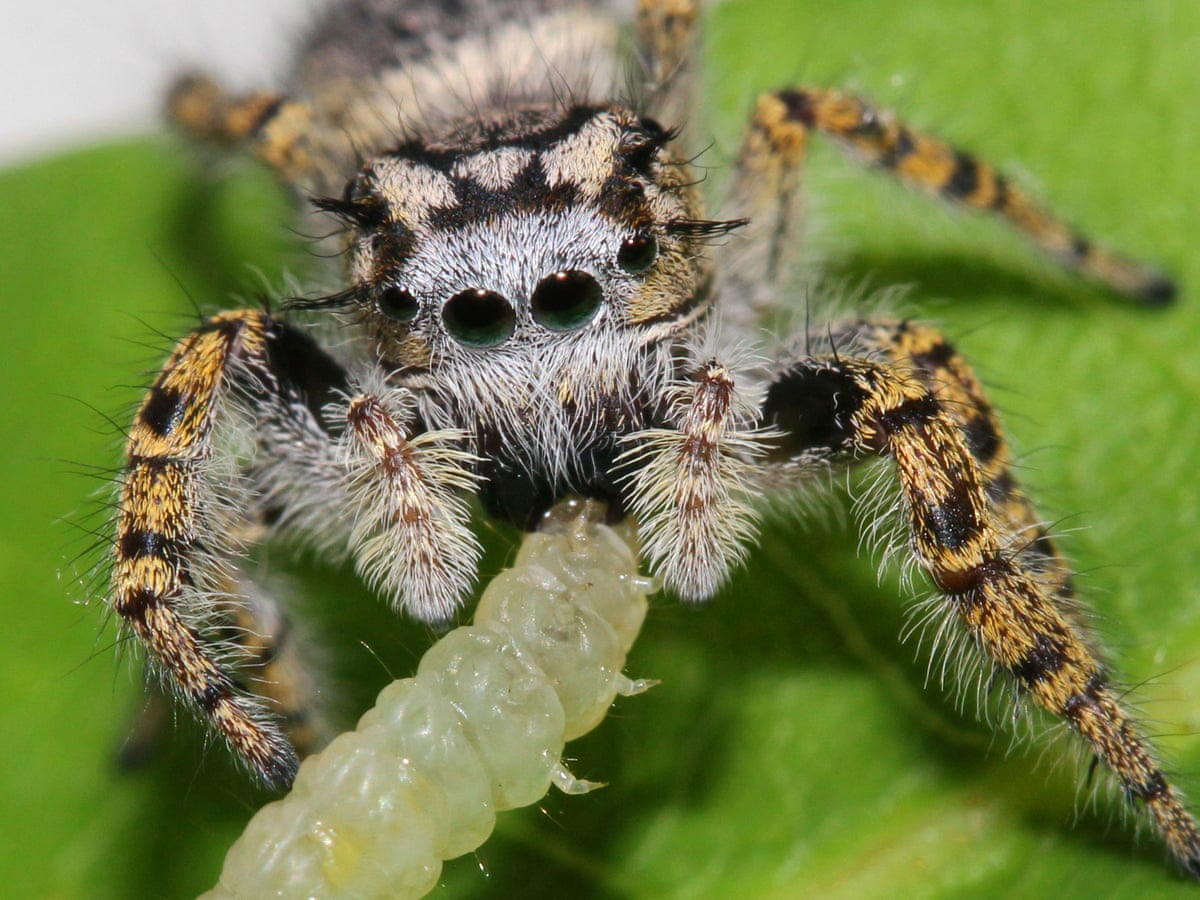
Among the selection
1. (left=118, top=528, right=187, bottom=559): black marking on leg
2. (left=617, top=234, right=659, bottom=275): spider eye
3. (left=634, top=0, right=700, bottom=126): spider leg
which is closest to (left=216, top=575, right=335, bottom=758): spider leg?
(left=118, top=528, right=187, bottom=559): black marking on leg

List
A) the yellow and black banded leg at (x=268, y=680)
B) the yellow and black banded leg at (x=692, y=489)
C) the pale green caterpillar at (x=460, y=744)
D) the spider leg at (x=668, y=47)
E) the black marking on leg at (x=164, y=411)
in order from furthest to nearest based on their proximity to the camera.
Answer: the spider leg at (x=668, y=47) < the yellow and black banded leg at (x=268, y=680) < the black marking on leg at (x=164, y=411) < the yellow and black banded leg at (x=692, y=489) < the pale green caterpillar at (x=460, y=744)

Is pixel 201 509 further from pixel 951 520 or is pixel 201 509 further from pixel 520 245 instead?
pixel 951 520

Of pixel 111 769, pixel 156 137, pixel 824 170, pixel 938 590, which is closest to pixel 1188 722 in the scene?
pixel 938 590

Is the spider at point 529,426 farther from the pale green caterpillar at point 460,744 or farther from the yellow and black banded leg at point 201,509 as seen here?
the pale green caterpillar at point 460,744

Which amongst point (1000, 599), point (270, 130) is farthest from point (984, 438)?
point (270, 130)

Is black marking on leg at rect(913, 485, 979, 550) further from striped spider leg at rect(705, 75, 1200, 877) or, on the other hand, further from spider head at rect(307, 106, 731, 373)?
spider head at rect(307, 106, 731, 373)

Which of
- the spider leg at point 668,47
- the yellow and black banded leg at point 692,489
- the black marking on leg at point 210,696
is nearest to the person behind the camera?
the black marking on leg at point 210,696

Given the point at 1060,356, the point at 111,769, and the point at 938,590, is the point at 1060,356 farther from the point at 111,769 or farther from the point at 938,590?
the point at 111,769

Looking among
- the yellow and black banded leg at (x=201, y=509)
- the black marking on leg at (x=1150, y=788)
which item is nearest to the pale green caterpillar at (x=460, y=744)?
the yellow and black banded leg at (x=201, y=509)
